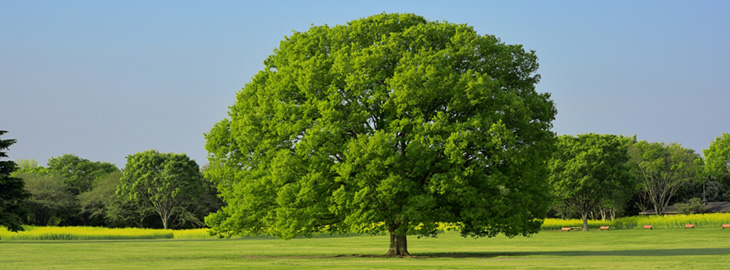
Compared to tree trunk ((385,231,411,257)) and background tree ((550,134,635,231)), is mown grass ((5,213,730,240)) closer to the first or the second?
background tree ((550,134,635,231))

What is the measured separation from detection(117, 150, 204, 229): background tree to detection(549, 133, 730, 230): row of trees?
5392 cm

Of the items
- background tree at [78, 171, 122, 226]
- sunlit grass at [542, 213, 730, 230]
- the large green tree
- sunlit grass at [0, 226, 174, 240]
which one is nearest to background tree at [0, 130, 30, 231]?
sunlit grass at [0, 226, 174, 240]

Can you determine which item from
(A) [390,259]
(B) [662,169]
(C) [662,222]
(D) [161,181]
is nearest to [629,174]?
(C) [662,222]

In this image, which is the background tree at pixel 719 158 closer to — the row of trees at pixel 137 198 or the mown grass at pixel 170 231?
the mown grass at pixel 170 231

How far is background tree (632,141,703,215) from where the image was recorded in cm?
13388

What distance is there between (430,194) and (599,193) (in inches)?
2934

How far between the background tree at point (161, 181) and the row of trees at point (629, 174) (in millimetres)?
53915

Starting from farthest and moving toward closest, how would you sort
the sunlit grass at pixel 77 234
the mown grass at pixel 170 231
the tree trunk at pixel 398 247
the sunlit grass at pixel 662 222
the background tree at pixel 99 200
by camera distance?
the background tree at pixel 99 200 < the sunlit grass at pixel 662 222 < the mown grass at pixel 170 231 < the sunlit grass at pixel 77 234 < the tree trunk at pixel 398 247

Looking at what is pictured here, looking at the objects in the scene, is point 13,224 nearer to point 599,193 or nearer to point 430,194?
point 430,194

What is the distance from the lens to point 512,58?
40750mm

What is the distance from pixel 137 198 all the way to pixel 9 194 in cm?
5146

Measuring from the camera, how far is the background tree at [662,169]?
133875 millimetres

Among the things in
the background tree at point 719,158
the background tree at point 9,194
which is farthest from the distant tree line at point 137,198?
the background tree at point 719,158

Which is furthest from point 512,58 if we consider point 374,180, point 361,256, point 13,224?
point 13,224
